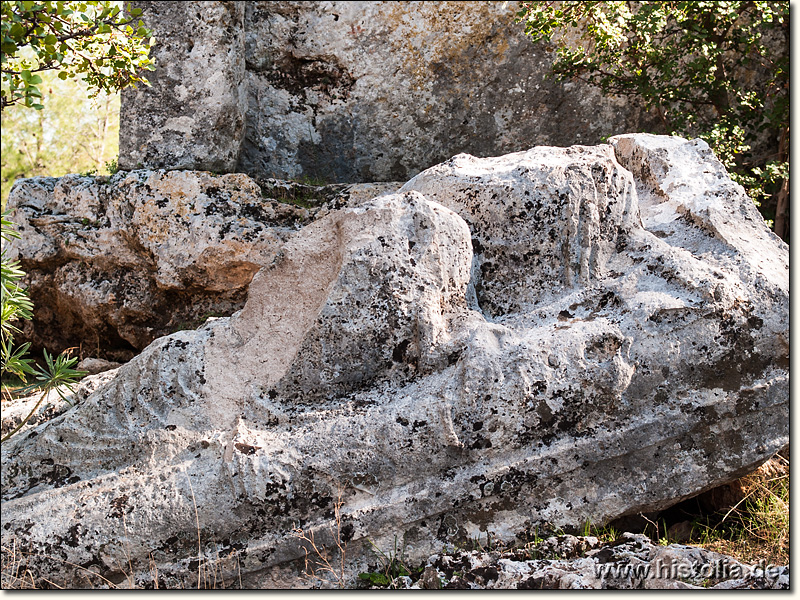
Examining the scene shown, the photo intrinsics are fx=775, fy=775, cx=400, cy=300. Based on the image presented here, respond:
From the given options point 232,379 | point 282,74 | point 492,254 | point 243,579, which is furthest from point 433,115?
point 243,579

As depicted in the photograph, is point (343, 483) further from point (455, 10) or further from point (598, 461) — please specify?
point (455, 10)

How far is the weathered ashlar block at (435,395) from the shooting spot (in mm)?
3123

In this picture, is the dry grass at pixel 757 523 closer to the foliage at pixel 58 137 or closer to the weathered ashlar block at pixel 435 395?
the weathered ashlar block at pixel 435 395

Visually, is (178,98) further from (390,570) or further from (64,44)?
(390,570)

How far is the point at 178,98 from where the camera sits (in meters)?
5.41

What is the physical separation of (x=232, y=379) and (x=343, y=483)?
0.71 m

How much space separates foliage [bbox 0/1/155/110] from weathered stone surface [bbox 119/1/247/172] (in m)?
2.15

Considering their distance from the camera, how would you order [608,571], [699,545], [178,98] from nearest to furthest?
[608,571], [699,545], [178,98]

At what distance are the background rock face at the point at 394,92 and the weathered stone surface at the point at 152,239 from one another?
2.44 feet

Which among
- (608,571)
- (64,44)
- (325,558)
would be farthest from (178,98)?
(608,571)

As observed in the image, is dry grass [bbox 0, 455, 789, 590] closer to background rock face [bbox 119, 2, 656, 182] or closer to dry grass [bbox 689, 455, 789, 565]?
dry grass [bbox 689, 455, 789, 565]

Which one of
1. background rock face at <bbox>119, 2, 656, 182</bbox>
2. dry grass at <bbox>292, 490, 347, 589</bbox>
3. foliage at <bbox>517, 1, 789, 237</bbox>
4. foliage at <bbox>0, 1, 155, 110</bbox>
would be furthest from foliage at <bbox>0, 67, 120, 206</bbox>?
dry grass at <bbox>292, 490, 347, 589</bbox>

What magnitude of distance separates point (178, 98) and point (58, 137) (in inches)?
397

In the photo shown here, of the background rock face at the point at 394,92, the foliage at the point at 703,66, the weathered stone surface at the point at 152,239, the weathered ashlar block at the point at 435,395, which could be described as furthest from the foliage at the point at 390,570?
the background rock face at the point at 394,92
